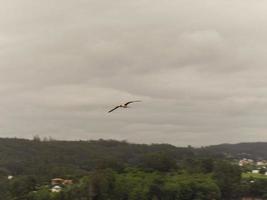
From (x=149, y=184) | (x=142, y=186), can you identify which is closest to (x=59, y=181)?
(x=142, y=186)

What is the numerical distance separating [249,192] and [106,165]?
3600 centimetres

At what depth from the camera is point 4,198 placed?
11750 cm

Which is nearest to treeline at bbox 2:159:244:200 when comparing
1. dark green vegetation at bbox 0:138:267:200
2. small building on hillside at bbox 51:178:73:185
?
dark green vegetation at bbox 0:138:267:200

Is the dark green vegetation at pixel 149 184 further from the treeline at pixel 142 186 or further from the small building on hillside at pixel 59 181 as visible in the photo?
the small building on hillside at pixel 59 181

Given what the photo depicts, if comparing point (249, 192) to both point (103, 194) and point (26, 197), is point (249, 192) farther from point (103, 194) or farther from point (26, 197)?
point (26, 197)

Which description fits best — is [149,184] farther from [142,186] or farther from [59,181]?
[59,181]

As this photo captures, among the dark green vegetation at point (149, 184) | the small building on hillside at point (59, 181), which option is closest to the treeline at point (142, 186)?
the dark green vegetation at point (149, 184)

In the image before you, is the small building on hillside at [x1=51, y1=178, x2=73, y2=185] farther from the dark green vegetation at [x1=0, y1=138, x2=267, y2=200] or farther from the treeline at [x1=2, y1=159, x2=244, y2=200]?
the treeline at [x1=2, y1=159, x2=244, y2=200]

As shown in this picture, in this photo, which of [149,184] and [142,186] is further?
[149,184]

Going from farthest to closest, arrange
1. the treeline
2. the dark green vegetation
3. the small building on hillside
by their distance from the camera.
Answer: the small building on hillside, the dark green vegetation, the treeline

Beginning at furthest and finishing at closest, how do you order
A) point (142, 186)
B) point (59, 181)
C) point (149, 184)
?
1. point (59, 181)
2. point (149, 184)
3. point (142, 186)

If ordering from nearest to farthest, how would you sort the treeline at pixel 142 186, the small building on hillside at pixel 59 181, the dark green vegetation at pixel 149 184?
1. the treeline at pixel 142 186
2. the dark green vegetation at pixel 149 184
3. the small building on hillside at pixel 59 181

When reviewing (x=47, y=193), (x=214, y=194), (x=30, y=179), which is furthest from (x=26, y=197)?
(x=214, y=194)

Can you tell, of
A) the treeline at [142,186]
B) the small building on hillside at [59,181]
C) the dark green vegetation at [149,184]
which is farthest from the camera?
the small building on hillside at [59,181]
